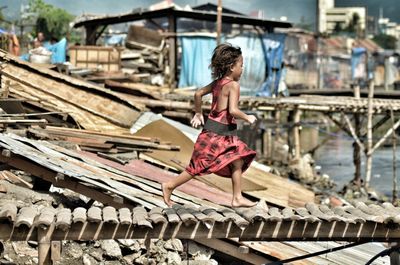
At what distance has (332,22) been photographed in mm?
105500

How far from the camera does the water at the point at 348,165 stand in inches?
952

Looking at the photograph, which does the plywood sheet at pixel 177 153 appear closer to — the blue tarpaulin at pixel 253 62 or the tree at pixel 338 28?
the blue tarpaulin at pixel 253 62

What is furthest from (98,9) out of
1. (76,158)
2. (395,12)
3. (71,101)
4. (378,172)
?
(395,12)

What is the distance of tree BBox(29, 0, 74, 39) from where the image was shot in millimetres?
31219

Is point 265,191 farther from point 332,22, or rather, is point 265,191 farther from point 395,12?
point 395,12

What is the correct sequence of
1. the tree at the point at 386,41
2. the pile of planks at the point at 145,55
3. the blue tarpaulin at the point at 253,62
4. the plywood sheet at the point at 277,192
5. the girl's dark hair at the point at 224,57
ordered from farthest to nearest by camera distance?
the tree at the point at 386,41, the pile of planks at the point at 145,55, the blue tarpaulin at the point at 253,62, the plywood sheet at the point at 277,192, the girl's dark hair at the point at 224,57

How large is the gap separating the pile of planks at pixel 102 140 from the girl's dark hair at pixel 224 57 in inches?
150

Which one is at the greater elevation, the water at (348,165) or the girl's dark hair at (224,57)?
the girl's dark hair at (224,57)

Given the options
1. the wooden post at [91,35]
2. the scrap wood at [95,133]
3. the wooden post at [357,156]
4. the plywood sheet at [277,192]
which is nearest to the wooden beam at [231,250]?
the plywood sheet at [277,192]

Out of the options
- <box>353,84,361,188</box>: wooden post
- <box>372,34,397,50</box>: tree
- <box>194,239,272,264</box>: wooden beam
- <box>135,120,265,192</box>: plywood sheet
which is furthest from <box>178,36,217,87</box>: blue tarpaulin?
<box>372,34,397,50</box>: tree

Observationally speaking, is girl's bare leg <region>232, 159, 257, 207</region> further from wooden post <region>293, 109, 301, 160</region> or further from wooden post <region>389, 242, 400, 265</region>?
wooden post <region>293, 109, 301, 160</region>

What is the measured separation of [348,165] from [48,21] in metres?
15.1

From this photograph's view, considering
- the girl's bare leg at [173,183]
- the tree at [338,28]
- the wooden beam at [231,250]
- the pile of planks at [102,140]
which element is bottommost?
the wooden beam at [231,250]

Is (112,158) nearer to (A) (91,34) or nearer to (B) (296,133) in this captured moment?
(B) (296,133)
